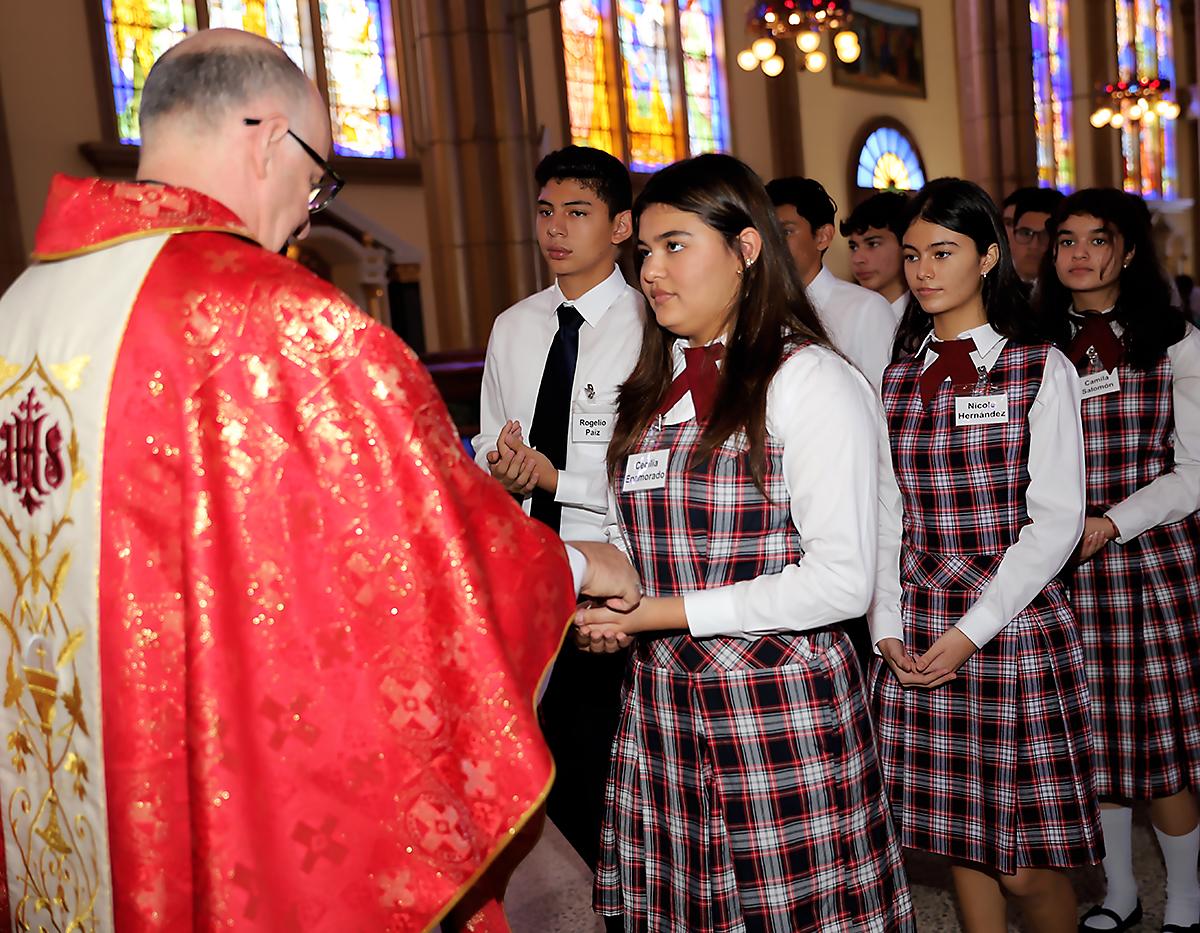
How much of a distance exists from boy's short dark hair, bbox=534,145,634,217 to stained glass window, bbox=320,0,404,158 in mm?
10257

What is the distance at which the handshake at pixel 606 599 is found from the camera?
1825 millimetres

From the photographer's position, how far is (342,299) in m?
1.50

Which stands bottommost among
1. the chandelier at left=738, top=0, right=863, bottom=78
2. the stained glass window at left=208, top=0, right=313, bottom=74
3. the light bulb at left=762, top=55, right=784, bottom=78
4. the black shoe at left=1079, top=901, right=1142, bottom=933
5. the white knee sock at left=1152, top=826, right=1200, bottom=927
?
the black shoe at left=1079, top=901, right=1142, bottom=933

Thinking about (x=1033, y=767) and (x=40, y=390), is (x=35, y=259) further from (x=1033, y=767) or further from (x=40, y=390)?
(x=1033, y=767)

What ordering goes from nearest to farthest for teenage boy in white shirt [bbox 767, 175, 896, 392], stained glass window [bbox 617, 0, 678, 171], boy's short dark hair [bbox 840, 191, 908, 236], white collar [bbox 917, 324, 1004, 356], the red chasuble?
the red chasuble < white collar [bbox 917, 324, 1004, 356] < teenage boy in white shirt [bbox 767, 175, 896, 392] < boy's short dark hair [bbox 840, 191, 908, 236] < stained glass window [bbox 617, 0, 678, 171]

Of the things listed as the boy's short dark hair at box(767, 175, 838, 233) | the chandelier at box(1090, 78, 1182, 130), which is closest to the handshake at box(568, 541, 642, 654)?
the boy's short dark hair at box(767, 175, 838, 233)

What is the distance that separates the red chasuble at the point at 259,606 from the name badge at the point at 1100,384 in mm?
1983

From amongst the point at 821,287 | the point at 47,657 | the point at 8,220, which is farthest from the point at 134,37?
the point at 47,657

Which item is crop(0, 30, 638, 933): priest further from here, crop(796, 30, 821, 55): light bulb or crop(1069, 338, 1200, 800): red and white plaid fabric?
crop(796, 30, 821, 55): light bulb

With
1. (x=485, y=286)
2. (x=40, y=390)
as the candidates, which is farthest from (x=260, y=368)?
(x=485, y=286)

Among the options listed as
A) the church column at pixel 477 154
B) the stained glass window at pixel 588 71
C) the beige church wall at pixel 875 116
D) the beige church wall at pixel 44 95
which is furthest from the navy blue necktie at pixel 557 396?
the beige church wall at pixel 875 116

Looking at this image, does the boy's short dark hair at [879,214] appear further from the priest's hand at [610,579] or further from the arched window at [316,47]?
the arched window at [316,47]

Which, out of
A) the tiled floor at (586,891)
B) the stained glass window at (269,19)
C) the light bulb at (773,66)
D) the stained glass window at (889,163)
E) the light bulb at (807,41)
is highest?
the stained glass window at (269,19)

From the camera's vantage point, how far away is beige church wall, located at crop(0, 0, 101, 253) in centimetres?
1059
